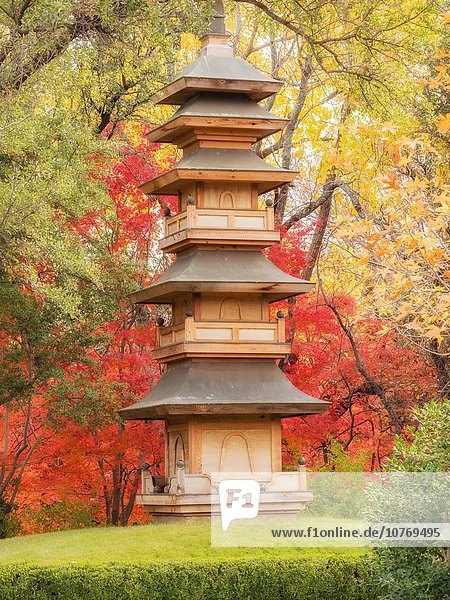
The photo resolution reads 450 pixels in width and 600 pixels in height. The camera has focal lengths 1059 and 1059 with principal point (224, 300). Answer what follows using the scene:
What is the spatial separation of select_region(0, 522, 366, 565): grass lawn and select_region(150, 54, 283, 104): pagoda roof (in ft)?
24.7

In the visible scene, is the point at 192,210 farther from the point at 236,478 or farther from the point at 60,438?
the point at 60,438

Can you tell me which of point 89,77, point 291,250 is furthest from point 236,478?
point 89,77

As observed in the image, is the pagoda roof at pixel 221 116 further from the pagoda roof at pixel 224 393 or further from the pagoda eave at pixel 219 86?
the pagoda roof at pixel 224 393

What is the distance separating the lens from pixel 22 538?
59.8 feet

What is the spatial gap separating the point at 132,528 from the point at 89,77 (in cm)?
882

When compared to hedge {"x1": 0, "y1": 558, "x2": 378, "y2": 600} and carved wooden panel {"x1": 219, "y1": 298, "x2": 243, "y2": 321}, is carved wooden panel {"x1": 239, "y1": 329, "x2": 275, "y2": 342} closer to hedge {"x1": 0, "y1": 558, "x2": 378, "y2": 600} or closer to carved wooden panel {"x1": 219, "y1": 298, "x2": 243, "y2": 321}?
carved wooden panel {"x1": 219, "y1": 298, "x2": 243, "y2": 321}

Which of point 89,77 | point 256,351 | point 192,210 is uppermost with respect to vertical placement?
point 89,77

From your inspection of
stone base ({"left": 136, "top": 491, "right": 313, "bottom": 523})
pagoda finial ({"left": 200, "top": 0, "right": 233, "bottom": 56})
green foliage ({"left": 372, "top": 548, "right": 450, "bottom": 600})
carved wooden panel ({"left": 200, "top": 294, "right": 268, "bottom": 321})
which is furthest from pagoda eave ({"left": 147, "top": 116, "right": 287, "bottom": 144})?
green foliage ({"left": 372, "top": 548, "right": 450, "bottom": 600})

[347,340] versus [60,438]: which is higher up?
[347,340]

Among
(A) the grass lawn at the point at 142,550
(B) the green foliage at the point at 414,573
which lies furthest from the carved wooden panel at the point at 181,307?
(B) the green foliage at the point at 414,573

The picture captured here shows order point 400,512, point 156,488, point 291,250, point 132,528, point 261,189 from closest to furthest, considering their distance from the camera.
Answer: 1. point 400,512
2. point 132,528
3. point 156,488
4. point 261,189
5. point 291,250

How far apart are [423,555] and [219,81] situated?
10.7 metres

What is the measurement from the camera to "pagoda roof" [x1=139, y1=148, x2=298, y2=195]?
705 inches

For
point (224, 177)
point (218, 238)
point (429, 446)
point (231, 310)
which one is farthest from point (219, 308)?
point (429, 446)
